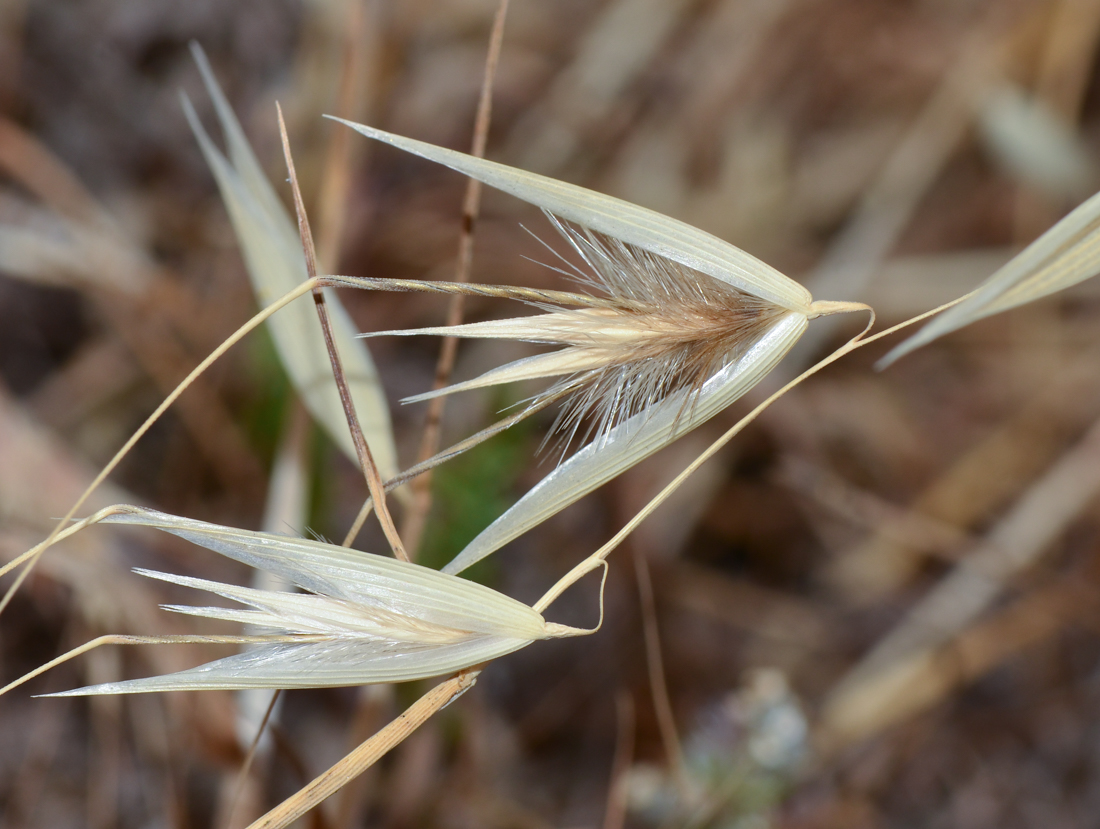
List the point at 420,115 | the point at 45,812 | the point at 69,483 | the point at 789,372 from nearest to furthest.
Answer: the point at 69,483
the point at 45,812
the point at 789,372
the point at 420,115

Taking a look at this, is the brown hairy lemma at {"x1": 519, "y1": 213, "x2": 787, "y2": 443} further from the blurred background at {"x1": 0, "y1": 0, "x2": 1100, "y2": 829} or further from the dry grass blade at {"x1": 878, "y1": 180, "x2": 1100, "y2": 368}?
the blurred background at {"x1": 0, "y1": 0, "x2": 1100, "y2": 829}

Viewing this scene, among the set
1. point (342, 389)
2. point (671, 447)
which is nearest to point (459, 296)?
point (342, 389)

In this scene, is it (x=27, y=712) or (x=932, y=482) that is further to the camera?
(x=932, y=482)

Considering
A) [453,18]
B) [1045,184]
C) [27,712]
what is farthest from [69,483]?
[1045,184]

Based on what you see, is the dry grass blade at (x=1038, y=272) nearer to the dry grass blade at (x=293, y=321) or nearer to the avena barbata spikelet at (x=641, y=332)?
the avena barbata spikelet at (x=641, y=332)

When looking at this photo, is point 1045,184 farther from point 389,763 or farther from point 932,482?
point 389,763

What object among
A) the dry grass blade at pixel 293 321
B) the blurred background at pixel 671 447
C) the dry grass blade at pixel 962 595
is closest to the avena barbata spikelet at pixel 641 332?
the dry grass blade at pixel 293 321
